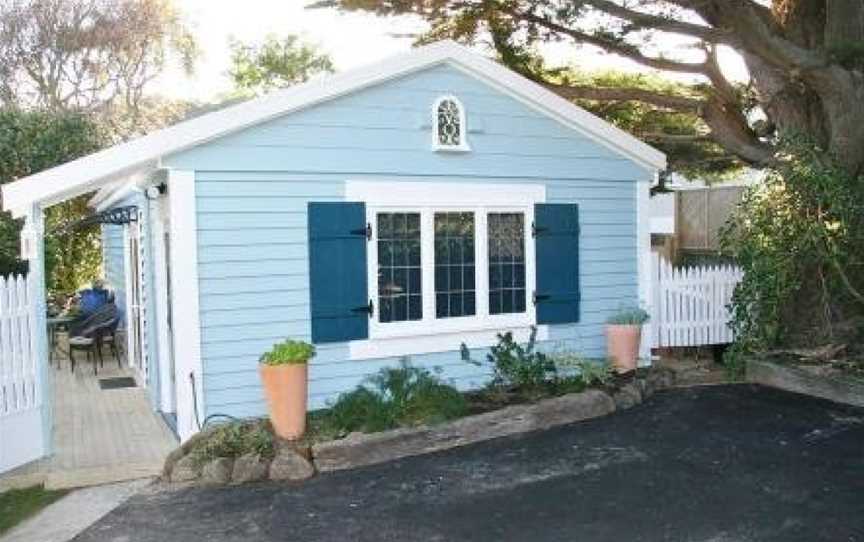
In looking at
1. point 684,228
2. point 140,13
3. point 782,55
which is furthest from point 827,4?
point 140,13

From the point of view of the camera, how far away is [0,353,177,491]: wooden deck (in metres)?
6.36

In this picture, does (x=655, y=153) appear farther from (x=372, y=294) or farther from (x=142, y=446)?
(x=142, y=446)

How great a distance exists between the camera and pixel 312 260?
25.0 feet

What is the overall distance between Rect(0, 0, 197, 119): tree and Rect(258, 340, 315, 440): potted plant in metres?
18.1

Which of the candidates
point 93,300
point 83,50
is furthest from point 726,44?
point 83,50

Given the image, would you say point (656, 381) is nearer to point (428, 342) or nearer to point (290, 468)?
point (428, 342)

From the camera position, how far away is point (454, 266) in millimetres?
8398

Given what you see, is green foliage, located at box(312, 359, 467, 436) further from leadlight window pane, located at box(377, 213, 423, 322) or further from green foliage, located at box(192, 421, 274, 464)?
leadlight window pane, located at box(377, 213, 423, 322)

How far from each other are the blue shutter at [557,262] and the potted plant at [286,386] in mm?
3085

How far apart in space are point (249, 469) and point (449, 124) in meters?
3.97

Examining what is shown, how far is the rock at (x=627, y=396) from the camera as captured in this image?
824 centimetres

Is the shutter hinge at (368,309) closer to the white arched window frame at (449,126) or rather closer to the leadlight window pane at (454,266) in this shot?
the leadlight window pane at (454,266)

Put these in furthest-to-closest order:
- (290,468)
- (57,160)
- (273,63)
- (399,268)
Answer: (273,63) < (57,160) < (399,268) < (290,468)

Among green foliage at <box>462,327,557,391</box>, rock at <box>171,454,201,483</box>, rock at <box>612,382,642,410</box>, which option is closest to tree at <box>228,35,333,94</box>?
green foliage at <box>462,327,557,391</box>
